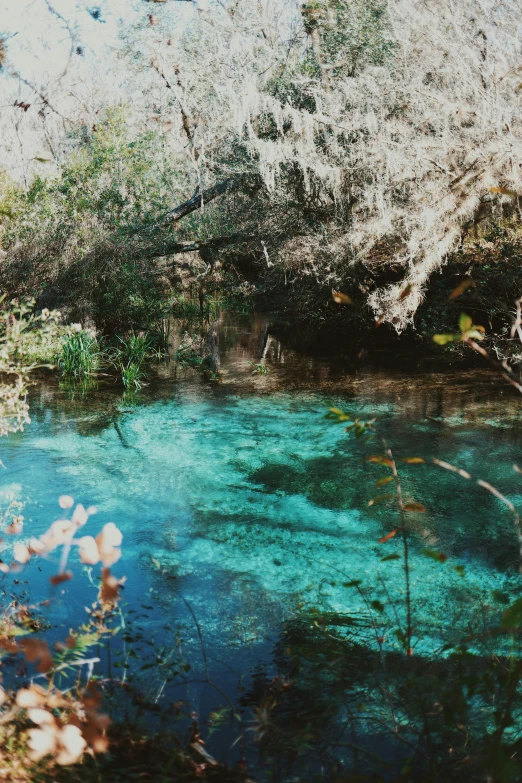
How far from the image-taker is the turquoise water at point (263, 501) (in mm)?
4184

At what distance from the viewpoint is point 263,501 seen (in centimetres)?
601

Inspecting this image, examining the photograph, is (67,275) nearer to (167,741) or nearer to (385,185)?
(385,185)

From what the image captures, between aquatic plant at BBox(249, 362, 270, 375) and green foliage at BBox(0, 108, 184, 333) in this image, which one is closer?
aquatic plant at BBox(249, 362, 270, 375)

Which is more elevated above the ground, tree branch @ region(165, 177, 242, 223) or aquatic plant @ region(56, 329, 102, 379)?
tree branch @ region(165, 177, 242, 223)

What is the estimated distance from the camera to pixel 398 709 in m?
3.21

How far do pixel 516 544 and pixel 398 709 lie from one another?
2.36m

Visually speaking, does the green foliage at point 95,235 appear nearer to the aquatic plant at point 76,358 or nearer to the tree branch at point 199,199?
the tree branch at point 199,199

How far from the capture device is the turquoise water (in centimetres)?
418

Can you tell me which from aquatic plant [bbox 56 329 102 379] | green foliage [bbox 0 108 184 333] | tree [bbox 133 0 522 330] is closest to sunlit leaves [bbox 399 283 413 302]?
tree [bbox 133 0 522 330]

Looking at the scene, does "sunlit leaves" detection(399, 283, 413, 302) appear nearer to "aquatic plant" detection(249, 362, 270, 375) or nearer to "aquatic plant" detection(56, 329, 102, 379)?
"aquatic plant" detection(249, 362, 270, 375)

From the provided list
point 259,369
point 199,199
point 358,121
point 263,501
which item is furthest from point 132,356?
point 263,501

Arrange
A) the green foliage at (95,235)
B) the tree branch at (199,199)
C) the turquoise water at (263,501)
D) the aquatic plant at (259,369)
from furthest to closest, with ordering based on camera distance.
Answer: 1. the tree branch at (199,199)
2. the green foliage at (95,235)
3. the aquatic plant at (259,369)
4. the turquoise water at (263,501)

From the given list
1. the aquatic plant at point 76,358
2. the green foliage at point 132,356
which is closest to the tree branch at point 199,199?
the green foliage at point 132,356

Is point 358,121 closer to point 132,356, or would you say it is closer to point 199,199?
point 199,199
